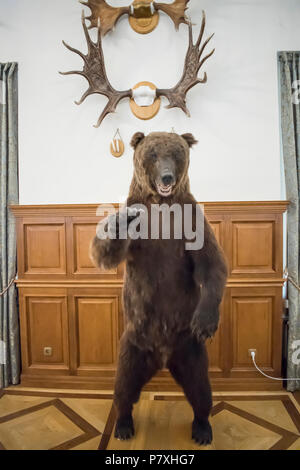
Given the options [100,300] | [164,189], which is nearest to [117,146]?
[100,300]

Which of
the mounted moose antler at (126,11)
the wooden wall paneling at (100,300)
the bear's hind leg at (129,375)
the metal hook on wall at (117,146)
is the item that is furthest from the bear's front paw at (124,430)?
the mounted moose antler at (126,11)

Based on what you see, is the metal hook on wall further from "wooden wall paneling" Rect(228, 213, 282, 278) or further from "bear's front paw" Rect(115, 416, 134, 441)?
"bear's front paw" Rect(115, 416, 134, 441)

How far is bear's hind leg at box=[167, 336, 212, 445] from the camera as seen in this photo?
1.16 m

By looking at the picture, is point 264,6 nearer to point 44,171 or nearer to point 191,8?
point 191,8

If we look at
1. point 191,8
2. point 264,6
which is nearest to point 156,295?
point 191,8

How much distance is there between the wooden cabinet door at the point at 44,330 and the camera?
207 centimetres

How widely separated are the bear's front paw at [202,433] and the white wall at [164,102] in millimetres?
1471

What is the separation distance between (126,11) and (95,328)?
225 cm

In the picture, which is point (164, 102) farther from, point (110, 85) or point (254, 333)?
point (254, 333)

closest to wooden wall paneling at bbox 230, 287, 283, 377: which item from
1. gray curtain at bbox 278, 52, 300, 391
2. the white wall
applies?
gray curtain at bbox 278, 52, 300, 391

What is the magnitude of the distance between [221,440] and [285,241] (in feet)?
4.62

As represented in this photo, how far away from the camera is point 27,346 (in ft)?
6.91

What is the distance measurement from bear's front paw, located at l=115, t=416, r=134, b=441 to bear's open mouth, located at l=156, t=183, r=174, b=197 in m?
0.95

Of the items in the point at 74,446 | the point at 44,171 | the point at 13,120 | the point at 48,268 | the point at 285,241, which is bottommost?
the point at 74,446
